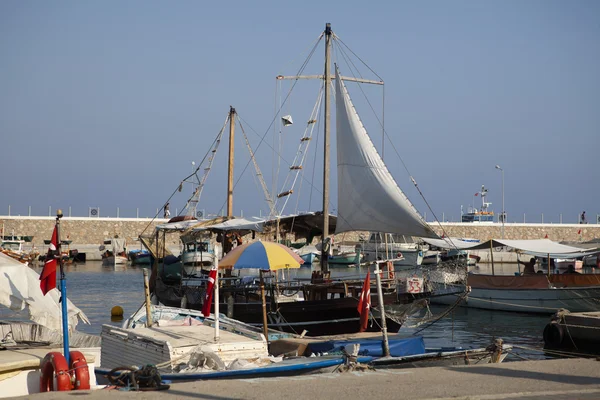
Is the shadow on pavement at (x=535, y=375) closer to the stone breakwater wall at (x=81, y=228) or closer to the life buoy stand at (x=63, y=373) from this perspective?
the life buoy stand at (x=63, y=373)

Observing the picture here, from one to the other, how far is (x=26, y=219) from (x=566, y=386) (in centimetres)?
7791

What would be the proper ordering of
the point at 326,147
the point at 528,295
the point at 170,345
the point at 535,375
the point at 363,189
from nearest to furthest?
the point at 535,375
the point at 170,345
the point at 363,189
the point at 326,147
the point at 528,295

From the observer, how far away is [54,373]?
415 inches

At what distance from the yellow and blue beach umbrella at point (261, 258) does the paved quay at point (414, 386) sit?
5933 millimetres

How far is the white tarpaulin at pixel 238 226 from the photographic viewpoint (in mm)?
26247

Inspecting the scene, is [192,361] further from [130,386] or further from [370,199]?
[370,199]

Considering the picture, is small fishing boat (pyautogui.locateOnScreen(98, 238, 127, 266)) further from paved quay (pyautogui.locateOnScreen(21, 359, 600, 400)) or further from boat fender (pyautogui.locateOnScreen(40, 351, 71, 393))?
paved quay (pyautogui.locateOnScreen(21, 359, 600, 400))

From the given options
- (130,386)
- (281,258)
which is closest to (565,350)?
(281,258)

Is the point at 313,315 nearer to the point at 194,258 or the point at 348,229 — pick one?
the point at 348,229

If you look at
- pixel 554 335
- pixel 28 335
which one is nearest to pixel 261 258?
pixel 28 335

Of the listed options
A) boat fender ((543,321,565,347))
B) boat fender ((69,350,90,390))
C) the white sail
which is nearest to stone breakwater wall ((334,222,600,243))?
the white sail

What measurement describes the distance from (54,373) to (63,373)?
0.76 feet

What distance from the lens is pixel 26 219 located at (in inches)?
3209

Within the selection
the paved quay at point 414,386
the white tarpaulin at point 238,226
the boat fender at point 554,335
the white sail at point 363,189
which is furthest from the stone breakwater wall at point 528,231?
the paved quay at point 414,386
